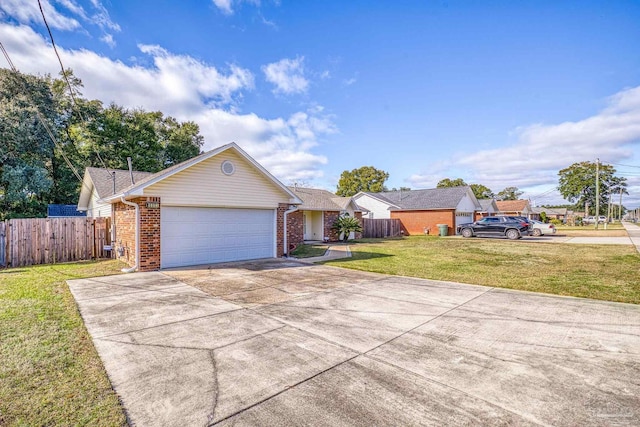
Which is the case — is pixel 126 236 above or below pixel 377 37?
below

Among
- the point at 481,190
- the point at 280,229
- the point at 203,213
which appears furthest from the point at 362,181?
the point at 203,213

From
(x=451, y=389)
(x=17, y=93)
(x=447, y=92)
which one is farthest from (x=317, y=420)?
(x=17, y=93)

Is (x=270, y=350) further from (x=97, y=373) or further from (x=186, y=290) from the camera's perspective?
(x=186, y=290)

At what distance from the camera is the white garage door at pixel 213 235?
32.0ft

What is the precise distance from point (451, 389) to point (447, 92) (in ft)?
44.4

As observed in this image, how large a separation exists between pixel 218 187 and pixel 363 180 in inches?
1783

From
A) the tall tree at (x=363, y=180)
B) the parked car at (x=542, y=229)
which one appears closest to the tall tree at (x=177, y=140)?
the tall tree at (x=363, y=180)

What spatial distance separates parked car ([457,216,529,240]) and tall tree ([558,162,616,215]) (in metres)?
56.8

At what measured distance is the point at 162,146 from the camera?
29781 mm

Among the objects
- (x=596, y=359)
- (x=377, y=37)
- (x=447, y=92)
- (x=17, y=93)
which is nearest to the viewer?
(x=596, y=359)

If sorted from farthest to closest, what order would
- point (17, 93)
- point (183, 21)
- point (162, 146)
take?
point (162, 146) → point (17, 93) → point (183, 21)

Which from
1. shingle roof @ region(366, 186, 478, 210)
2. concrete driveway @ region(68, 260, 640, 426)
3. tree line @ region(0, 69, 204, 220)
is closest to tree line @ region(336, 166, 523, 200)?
shingle roof @ region(366, 186, 478, 210)

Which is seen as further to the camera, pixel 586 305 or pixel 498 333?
pixel 586 305

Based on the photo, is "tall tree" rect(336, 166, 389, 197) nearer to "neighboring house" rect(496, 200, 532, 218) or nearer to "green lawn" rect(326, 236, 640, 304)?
"neighboring house" rect(496, 200, 532, 218)
